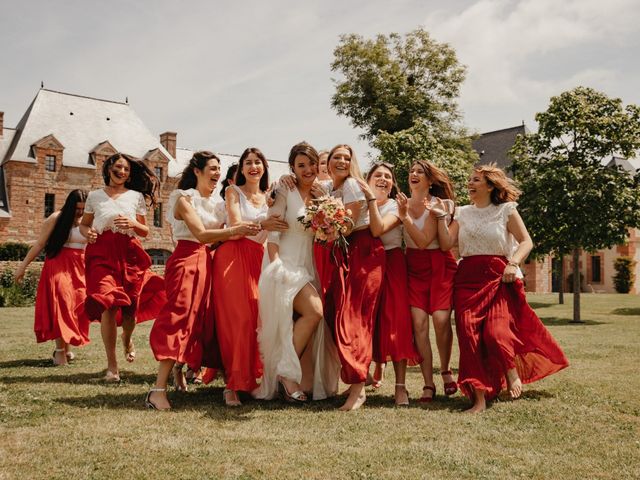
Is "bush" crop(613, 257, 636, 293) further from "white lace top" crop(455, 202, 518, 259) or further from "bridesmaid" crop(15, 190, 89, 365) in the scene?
"bridesmaid" crop(15, 190, 89, 365)

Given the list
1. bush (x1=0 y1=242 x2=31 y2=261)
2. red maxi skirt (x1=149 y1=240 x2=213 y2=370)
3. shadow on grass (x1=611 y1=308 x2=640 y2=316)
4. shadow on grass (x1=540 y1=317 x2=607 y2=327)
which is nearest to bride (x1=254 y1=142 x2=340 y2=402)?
red maxi skirt (x1=149 y1=240 x2=213 y2=370)

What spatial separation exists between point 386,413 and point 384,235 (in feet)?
6.21

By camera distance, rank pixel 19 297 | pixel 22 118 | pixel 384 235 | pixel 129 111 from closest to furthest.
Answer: pixel 384 235
pixel 19 297
pixel 22 118
pixel 129 111

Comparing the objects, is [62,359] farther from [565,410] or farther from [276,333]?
[565,410]

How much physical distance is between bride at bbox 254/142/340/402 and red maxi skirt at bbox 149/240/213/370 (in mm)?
613

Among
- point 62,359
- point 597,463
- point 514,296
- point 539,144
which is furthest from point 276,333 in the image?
point 539,144

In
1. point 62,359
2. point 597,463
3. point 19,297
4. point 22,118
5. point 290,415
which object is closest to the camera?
point 597,463

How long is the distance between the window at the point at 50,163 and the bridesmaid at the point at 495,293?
142 ft

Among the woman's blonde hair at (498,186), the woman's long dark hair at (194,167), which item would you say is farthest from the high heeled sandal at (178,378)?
the woman's blonde hair at (498,186)

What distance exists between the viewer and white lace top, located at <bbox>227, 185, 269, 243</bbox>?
6.51 metres

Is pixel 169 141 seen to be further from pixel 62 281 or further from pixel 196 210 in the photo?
pixel 196 210

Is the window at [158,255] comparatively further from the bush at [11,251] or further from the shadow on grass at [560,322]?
the shadow on grass at [560,322]

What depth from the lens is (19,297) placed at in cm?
2520

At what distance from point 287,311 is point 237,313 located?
0.53 metres
